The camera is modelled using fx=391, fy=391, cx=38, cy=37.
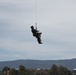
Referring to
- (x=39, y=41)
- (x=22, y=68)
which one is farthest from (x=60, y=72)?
(x=39, y=41)

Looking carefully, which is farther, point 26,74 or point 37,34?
point 26,74

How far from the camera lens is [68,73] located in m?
189

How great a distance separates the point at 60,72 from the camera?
19250 centimetres

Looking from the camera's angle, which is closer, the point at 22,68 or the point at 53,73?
the point at 22,68

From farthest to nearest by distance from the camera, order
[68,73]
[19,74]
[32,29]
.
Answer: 1. [68,73]
2. [19,74]
3. [32,29]

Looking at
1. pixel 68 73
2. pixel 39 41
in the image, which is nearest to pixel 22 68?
pixel 68 73

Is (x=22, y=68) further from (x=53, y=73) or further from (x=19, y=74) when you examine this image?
(x=53, y=73)

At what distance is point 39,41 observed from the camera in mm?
31078

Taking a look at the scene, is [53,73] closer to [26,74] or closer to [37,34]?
[26,74]

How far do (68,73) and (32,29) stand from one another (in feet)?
526

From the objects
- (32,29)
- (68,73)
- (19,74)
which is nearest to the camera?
(32,29)

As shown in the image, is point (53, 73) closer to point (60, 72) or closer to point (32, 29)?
point (60, 72)

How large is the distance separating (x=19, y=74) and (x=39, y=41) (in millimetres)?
133269

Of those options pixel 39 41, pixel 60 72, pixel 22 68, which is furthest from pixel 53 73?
pixel 39 41
